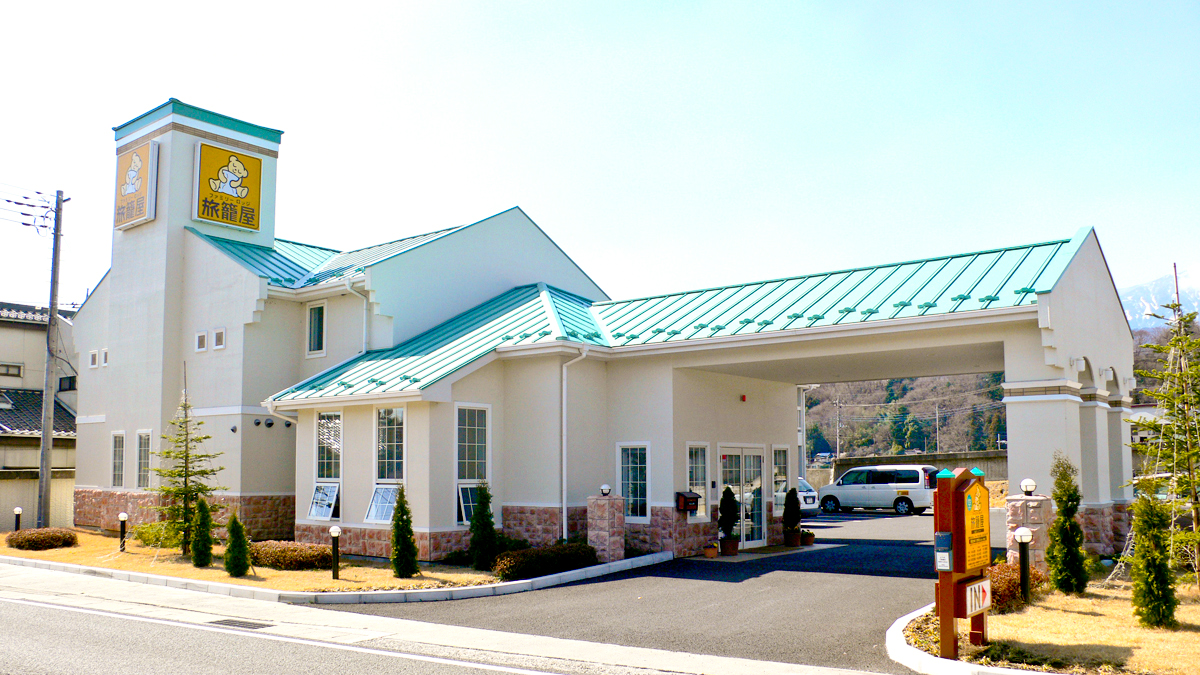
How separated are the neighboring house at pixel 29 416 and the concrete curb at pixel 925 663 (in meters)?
24.1

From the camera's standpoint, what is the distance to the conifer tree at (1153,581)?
31.4ft

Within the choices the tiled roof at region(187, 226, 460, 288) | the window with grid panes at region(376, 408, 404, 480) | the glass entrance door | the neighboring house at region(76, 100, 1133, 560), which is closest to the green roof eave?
the neighboring house at region(76, 100, 1133, 560)

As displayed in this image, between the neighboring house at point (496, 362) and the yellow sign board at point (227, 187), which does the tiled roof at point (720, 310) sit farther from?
the yellow sign board at point (227, 187)

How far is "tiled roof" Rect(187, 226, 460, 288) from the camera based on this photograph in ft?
71.3

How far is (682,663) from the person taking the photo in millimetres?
→ 9016

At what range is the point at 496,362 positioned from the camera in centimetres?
1791

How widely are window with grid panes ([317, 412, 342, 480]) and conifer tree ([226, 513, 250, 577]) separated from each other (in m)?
3.16

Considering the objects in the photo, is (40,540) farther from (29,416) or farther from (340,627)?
(340,627)

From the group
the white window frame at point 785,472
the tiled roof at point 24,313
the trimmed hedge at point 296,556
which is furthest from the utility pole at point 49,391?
the white window frame at point 785,472

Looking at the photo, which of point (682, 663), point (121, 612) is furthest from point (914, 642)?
point (121, 612)

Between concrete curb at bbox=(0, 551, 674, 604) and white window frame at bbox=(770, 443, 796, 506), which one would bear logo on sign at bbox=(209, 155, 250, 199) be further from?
white window frame at bbox=(770, 443, 796, 506)

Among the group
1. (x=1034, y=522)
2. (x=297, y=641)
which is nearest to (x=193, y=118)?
(x=297, y=641)

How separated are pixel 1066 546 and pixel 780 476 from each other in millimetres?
9474

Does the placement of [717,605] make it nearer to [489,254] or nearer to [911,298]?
[911,298]
